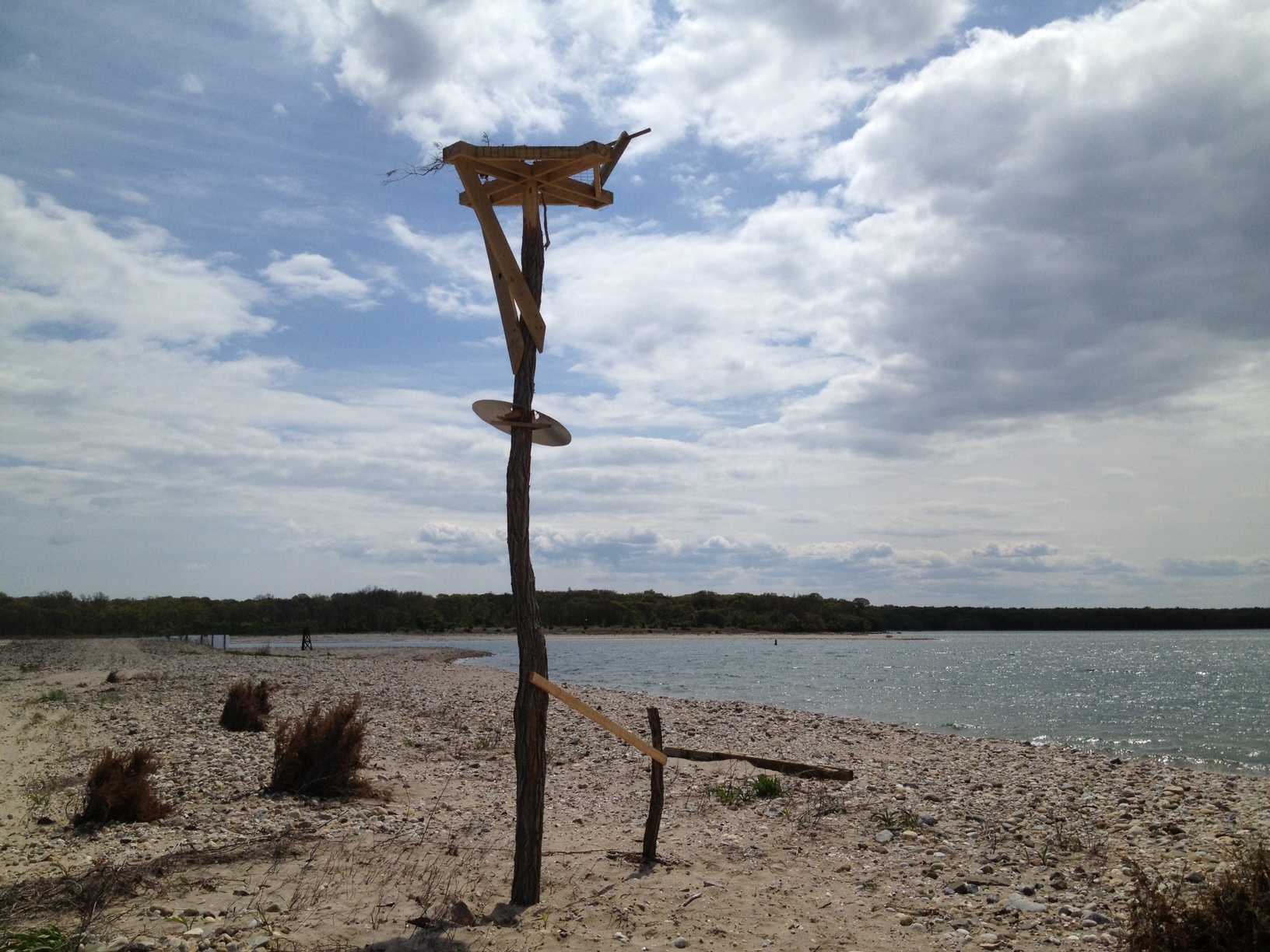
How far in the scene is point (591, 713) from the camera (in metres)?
6.04

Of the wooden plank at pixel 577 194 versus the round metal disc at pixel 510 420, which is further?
the wooden plank at pixel 577 194

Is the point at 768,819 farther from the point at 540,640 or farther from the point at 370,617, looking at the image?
the point at 370,617

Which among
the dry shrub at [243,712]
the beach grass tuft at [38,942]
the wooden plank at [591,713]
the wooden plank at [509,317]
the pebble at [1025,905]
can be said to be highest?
the wooden plank at [509,317]

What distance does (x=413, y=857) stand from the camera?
6.71 m

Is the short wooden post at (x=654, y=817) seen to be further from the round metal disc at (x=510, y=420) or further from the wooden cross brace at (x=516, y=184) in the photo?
the wooden cross brace at (x=516, y=184)

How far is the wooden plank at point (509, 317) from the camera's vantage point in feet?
19.6

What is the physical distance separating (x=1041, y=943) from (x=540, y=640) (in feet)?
11.8

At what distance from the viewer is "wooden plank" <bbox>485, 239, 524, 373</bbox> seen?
19.6 feet

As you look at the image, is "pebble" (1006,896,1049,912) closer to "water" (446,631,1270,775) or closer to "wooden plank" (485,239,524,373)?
"wooden plank" (485,239,524,373)

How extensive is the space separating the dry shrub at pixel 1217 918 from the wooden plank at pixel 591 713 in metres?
3.13

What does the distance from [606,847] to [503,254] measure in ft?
16.5

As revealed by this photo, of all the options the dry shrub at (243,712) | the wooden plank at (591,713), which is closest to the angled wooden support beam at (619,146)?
the wooden plank at (591,713)

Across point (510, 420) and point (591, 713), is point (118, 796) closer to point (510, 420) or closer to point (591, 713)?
point (591, 713)

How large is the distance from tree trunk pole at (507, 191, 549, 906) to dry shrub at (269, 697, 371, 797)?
4188 millimetres
